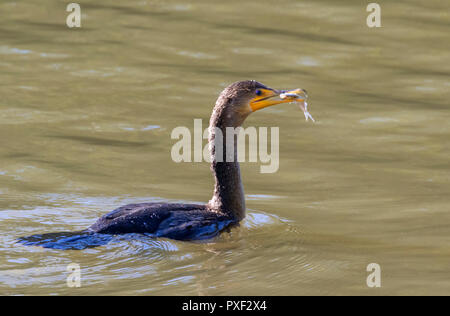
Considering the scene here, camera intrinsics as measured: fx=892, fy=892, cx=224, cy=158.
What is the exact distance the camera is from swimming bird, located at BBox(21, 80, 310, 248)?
282 inches

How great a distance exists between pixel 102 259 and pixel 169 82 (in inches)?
220

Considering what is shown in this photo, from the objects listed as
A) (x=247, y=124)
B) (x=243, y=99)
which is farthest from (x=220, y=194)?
(x=247, y=124)

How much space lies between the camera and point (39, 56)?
12.9m

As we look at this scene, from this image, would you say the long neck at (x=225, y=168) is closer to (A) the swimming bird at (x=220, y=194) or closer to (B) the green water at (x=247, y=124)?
(A) the swimming bird at (x=220, y=194)

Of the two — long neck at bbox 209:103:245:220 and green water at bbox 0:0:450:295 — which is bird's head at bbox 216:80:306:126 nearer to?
long neck at bbox 209:103:245:220

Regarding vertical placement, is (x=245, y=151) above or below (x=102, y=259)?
above

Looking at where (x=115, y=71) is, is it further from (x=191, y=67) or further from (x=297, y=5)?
(x=297, y=5)

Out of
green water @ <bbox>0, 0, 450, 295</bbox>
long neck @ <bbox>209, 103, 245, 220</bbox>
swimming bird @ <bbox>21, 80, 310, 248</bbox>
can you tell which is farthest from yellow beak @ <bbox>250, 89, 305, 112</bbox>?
green water @ <bbox>0, 0, 450, 295</bbox>

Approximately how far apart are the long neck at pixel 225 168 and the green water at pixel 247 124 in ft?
0.75

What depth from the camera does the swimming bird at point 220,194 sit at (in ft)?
23.5

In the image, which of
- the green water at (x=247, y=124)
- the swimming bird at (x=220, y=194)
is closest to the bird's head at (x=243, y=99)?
the swimming bird at (x=220, y=194)

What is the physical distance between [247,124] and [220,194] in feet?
9.67

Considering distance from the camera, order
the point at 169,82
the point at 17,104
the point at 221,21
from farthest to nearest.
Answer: the point at 221,21 < the point at 169,82 < the point at 17,104
